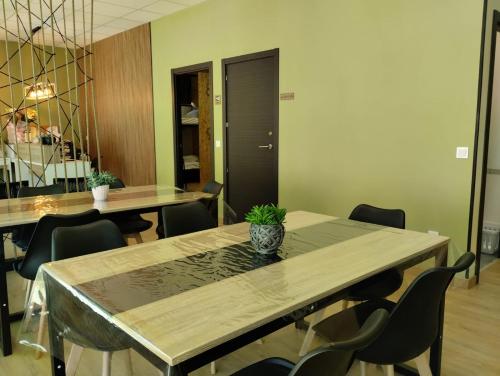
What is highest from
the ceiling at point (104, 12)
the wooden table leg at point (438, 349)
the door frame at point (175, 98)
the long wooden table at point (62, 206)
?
the ceiling at point (104, 12)

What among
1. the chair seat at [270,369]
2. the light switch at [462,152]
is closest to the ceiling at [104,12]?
the light switch at [462,152]

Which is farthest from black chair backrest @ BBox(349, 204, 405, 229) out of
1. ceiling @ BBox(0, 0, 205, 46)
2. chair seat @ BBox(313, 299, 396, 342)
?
ceiling @ BBox(0, 0, 205, 46)

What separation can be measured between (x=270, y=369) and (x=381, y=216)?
150 centimetres

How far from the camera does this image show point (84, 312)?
1527mm

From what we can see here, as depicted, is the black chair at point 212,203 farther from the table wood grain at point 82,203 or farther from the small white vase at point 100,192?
the small white vase at point 100,192

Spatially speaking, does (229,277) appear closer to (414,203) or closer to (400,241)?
(400,241)

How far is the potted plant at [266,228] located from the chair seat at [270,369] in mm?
509

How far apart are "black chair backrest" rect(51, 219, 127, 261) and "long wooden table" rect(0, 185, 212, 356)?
63 centimetres

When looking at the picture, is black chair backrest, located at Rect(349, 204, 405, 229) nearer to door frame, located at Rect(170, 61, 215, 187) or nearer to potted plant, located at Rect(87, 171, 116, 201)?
potted plant, located at Rect(87, 171, 116, 201)

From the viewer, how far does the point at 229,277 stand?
5.46 ft

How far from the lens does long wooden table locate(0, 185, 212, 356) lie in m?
2.51

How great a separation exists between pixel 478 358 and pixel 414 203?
1.55 m

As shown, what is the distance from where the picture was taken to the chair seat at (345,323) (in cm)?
182

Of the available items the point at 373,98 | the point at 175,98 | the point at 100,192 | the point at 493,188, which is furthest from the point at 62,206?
the point at 493,188
